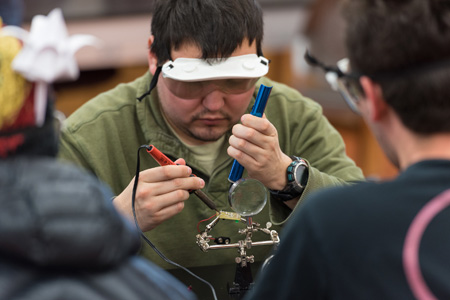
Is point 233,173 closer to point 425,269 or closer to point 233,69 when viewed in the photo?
point 233,69

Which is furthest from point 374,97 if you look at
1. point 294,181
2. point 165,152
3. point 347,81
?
point 165,152

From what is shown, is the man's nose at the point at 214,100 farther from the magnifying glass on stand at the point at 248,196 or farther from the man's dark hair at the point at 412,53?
the man's dark hair at the point at 412,53

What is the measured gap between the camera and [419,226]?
898 millimetres

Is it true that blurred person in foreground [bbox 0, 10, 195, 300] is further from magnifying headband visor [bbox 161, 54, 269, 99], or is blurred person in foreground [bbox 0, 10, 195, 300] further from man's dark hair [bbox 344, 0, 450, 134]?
magnifying headband visor [bbox 161, 54, 269, 99]

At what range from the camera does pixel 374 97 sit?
1.03 metres

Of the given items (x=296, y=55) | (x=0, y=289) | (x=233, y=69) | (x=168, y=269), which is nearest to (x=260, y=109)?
(x=233, y=69)

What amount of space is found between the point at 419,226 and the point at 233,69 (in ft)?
2.80

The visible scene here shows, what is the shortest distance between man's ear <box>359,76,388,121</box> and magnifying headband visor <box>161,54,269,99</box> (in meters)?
0.63

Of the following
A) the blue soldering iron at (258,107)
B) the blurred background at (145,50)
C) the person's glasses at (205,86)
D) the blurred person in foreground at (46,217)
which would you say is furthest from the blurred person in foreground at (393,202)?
the blurred background at (145,50)

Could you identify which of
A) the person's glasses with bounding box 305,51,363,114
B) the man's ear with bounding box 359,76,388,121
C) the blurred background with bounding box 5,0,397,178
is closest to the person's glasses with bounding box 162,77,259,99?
the person's glasses with bounding box 305,51,363,114

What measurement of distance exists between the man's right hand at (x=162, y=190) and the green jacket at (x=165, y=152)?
0.20 m

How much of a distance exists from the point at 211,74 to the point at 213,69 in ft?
0.06

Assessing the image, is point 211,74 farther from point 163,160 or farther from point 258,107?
point 163,160

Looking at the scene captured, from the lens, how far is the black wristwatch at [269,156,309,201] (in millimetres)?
1661
